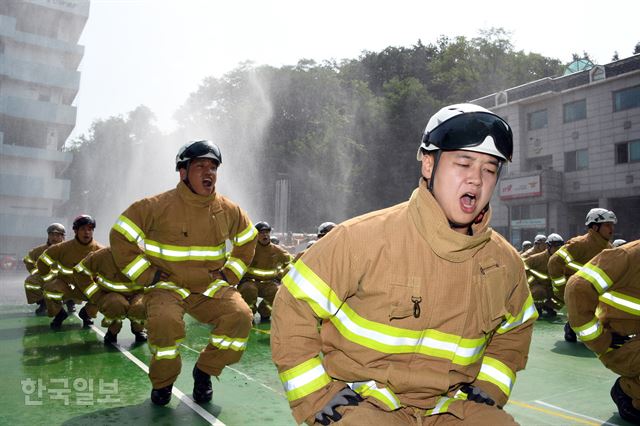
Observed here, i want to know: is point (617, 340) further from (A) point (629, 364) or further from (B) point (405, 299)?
(B) point (405, 299)

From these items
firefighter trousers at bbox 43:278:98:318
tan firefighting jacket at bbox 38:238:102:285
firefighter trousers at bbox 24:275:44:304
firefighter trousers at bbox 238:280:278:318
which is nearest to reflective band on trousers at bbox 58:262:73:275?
tan firefighting jacket at bbox 38:238:102:285

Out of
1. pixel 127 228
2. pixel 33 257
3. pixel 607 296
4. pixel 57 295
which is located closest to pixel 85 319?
pixel 57 295

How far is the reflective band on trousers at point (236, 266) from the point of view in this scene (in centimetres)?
486

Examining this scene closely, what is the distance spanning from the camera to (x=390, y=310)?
2.01 metres

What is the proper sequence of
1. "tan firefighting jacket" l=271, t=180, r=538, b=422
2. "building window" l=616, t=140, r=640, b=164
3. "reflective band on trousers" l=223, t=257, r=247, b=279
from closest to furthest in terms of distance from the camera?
"tan firefighting jacket" l=271, t=180, r=538, b=422 → "reflective band on trousers" l=223, t=257, r=247, b=279 → "building window" l=616, t=140, r=640, b=164

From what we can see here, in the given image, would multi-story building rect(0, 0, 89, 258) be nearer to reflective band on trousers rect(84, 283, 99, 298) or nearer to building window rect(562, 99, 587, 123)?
reflective band on trousers rect(84, 283, 99, 298)

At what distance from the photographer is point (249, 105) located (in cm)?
5291

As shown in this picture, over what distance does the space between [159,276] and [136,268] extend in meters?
0.20

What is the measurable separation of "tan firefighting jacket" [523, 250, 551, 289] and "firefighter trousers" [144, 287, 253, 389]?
783 centimetres

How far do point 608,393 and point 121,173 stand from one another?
178 feet

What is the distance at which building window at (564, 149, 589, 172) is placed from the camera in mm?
28562

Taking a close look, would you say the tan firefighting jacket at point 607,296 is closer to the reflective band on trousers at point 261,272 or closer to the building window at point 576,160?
the reflective band on trousers at point 261,272

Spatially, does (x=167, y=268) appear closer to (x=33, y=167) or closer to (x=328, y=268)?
(x=328, y=268)

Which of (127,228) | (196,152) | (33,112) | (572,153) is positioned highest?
(33,112)
